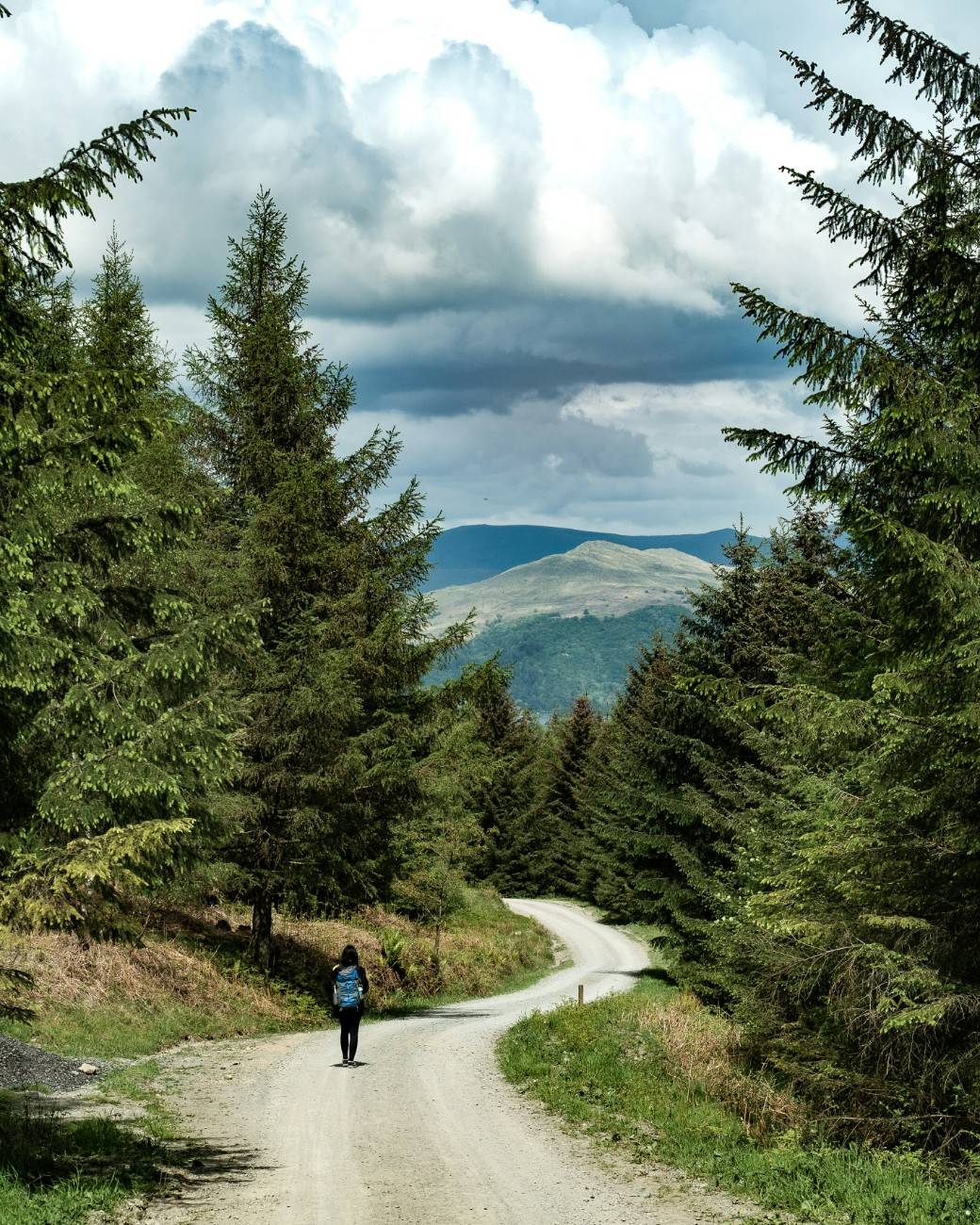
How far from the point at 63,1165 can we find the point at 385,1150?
10.6 ft

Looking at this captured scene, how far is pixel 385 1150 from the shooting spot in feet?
34.0

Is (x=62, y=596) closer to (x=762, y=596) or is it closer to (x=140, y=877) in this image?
(x=140, y=877)

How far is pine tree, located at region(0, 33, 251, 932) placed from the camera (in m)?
7.20

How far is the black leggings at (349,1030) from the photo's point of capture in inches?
601

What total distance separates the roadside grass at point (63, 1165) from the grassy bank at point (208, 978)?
45.1 inches

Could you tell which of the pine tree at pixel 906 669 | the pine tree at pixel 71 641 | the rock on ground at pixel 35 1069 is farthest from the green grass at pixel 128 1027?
the pine tree at pixel 906 669

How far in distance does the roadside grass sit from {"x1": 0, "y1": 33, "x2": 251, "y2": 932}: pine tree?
1.95m

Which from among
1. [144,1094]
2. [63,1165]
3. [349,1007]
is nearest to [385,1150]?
[63,1165]

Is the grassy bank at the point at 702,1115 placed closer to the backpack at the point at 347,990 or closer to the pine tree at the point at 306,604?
the backpack at the point at 347,990

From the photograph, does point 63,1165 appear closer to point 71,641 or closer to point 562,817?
point 71,641

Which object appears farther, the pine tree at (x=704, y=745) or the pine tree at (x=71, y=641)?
the pine tree at (x=704, y=745)

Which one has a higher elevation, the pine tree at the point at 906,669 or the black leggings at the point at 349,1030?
the pine tree at the point at 906,669

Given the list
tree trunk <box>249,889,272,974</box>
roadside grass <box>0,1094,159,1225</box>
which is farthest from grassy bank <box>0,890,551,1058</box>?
roadside grass <box>0,1094,159,1225</box>

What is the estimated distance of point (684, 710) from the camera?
26719 mm
